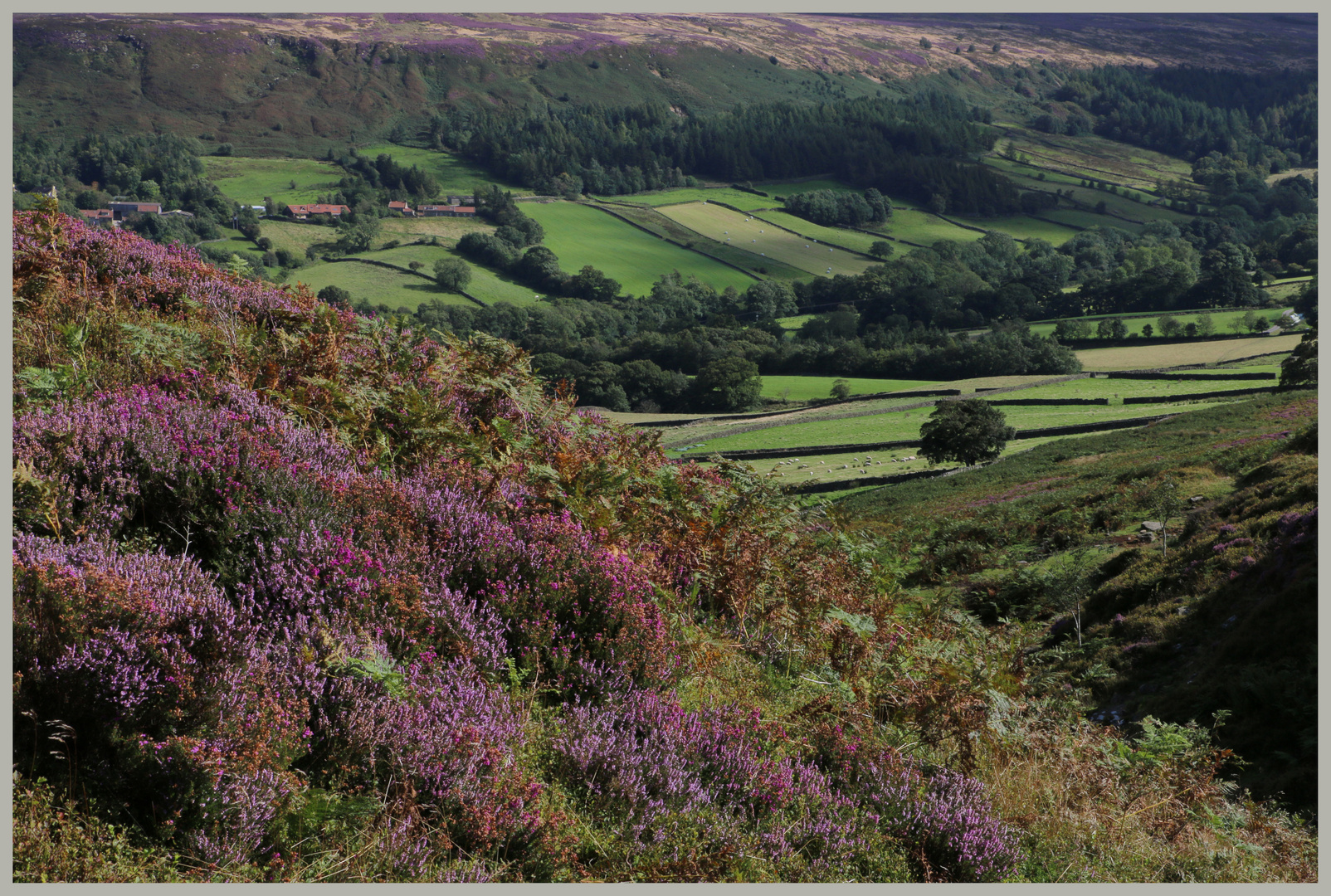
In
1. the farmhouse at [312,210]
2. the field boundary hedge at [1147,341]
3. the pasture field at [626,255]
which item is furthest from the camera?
the farmhouse at [312,210]

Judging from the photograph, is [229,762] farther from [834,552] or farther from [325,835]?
[834,552]

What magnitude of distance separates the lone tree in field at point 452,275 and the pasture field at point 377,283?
1502 millimetres

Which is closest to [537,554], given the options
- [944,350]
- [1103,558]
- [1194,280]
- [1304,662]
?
[1304,662]

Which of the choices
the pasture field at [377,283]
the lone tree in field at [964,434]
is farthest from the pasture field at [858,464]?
the pasture field at [377,283]

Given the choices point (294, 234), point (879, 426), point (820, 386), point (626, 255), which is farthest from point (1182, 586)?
point (294, 234)

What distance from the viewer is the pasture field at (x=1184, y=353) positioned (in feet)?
281

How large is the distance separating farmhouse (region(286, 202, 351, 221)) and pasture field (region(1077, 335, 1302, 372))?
143 meters

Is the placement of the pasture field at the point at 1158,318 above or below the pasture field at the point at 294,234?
above

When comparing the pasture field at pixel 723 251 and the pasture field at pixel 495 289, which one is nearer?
the pasture field at pixel 495 289

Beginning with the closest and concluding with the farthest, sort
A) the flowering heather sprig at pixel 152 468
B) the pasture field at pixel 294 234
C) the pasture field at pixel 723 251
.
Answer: the flowering heather sprig at pixel 152 468 → the pasture field at pixel 294 234 → the pasture field at pixel 723 251

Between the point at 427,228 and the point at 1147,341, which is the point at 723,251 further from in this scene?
the point at 1147,341

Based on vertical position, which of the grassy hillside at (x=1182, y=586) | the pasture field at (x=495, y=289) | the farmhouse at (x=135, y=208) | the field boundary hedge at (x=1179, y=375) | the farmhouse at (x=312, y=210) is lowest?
the pasture field at (x=495, y=289)

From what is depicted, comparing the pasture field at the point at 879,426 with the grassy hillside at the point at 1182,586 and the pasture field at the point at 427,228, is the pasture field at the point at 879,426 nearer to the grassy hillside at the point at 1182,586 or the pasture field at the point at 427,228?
the grassy hillside at the point at 1182,586

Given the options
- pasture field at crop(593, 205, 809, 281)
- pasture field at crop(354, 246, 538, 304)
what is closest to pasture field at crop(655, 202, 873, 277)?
pasture field at crop(593, 205, 809, 281)
